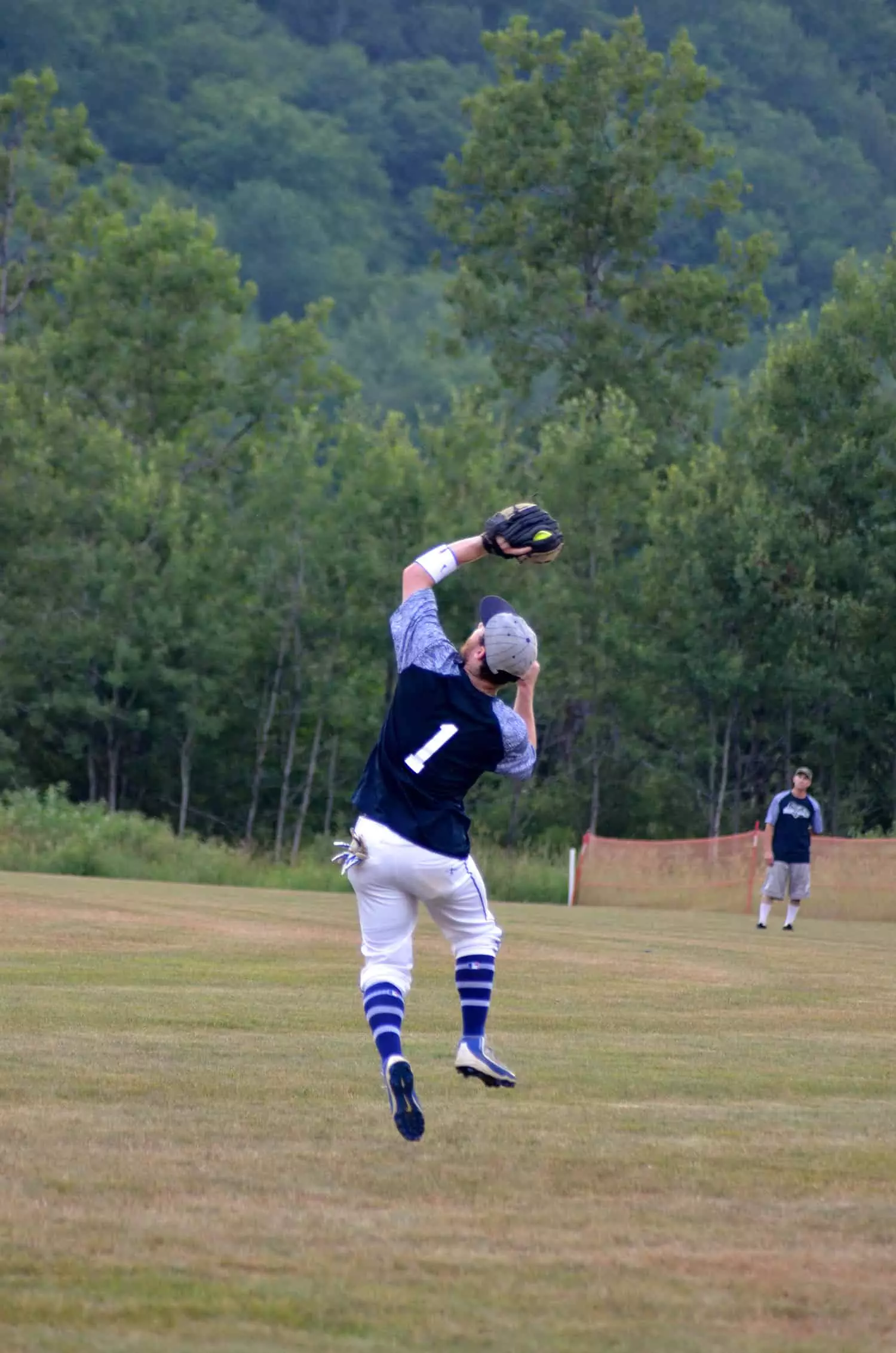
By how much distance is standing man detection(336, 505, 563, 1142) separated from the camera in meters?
8.31

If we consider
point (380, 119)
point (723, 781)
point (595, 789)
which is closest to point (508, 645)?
point (723, 781)

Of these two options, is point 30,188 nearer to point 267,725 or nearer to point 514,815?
point 267,725

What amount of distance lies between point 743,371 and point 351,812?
177 feet

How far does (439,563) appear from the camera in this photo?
8734mm

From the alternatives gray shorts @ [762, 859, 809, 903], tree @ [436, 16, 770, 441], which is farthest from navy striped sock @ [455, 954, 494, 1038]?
tree @ [436, 16, 770, 441]

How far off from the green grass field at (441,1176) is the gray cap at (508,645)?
1732mm

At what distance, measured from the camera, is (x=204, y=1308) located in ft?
17.9

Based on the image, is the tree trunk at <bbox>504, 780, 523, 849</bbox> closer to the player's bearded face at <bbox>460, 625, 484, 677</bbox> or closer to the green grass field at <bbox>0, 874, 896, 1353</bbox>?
the green grass field at <bbox>0, 874, 896, 1353</bbox>

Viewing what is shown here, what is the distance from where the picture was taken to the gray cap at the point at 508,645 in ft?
26.9

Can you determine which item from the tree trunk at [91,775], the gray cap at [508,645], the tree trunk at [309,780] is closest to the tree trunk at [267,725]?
the tree trunk at [309,780]

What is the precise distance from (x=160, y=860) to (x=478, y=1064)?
27.1 meters

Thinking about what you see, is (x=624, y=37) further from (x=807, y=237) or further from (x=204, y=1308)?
(x=204, y=1308)

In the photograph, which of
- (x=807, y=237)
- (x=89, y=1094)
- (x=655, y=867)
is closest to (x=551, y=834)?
(x=655, y=867)

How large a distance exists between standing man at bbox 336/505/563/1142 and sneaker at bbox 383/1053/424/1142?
0.15m
